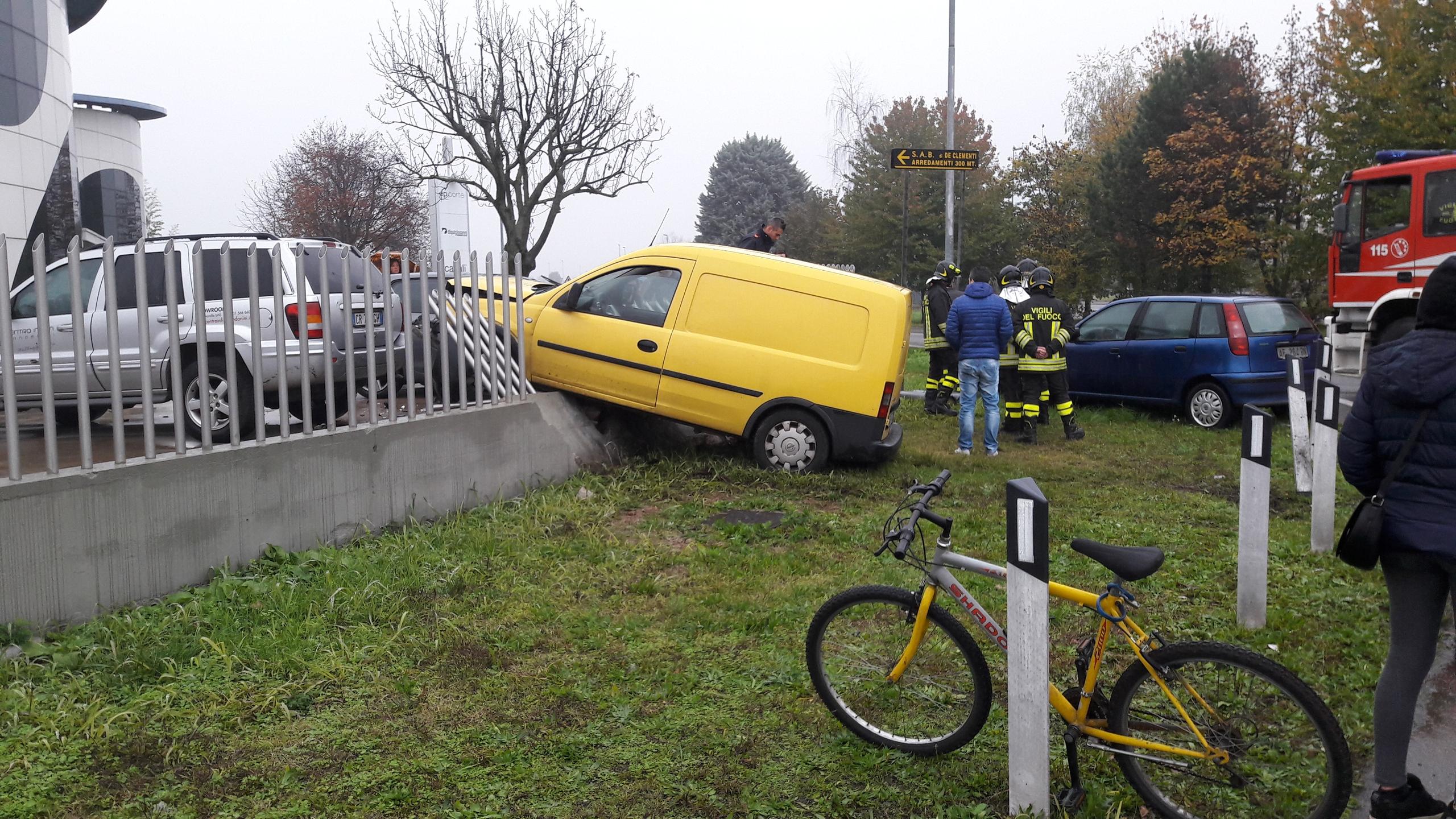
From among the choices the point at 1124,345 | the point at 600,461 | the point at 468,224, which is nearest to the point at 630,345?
the point at 600,461

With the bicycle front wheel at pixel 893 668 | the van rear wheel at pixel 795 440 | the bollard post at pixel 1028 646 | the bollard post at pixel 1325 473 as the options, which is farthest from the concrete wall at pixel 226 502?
the bollard post at pixel 1325 473

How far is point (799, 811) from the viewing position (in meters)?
3.56

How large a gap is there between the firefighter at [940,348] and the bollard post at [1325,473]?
6443mm

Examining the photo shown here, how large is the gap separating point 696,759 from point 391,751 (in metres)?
1.13

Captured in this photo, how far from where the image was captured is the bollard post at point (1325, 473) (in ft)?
21.3

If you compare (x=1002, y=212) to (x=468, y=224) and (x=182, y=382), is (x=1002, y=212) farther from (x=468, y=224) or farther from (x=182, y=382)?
(x=182, y=382)

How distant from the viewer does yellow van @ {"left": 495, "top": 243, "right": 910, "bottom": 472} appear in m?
8.82

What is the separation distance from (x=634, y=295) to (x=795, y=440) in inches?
73.2

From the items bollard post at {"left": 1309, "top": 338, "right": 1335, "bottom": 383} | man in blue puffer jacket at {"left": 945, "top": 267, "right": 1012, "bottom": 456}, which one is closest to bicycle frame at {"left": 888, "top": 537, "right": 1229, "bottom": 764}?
bollard post at {"left": 1309, "top": 338, "right": 1335, "bottom": 383}

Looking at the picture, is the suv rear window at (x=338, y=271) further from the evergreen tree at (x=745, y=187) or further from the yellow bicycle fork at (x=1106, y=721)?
the evergreen tree at (x=745, y=187)

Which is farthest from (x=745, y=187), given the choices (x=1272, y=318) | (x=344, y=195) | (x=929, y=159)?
(x=1272, y=318)

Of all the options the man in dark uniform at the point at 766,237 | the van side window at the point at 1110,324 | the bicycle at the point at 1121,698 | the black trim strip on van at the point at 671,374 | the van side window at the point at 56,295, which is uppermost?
the man in dark uniform at the point at 766,237

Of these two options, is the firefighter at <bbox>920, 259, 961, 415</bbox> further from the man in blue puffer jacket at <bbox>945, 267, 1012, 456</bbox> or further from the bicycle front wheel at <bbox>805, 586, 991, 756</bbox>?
the bicycle front wheel at <bbox>805, 586, 991, 756</bbox>

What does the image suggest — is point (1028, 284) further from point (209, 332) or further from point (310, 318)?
point (209, 332)
